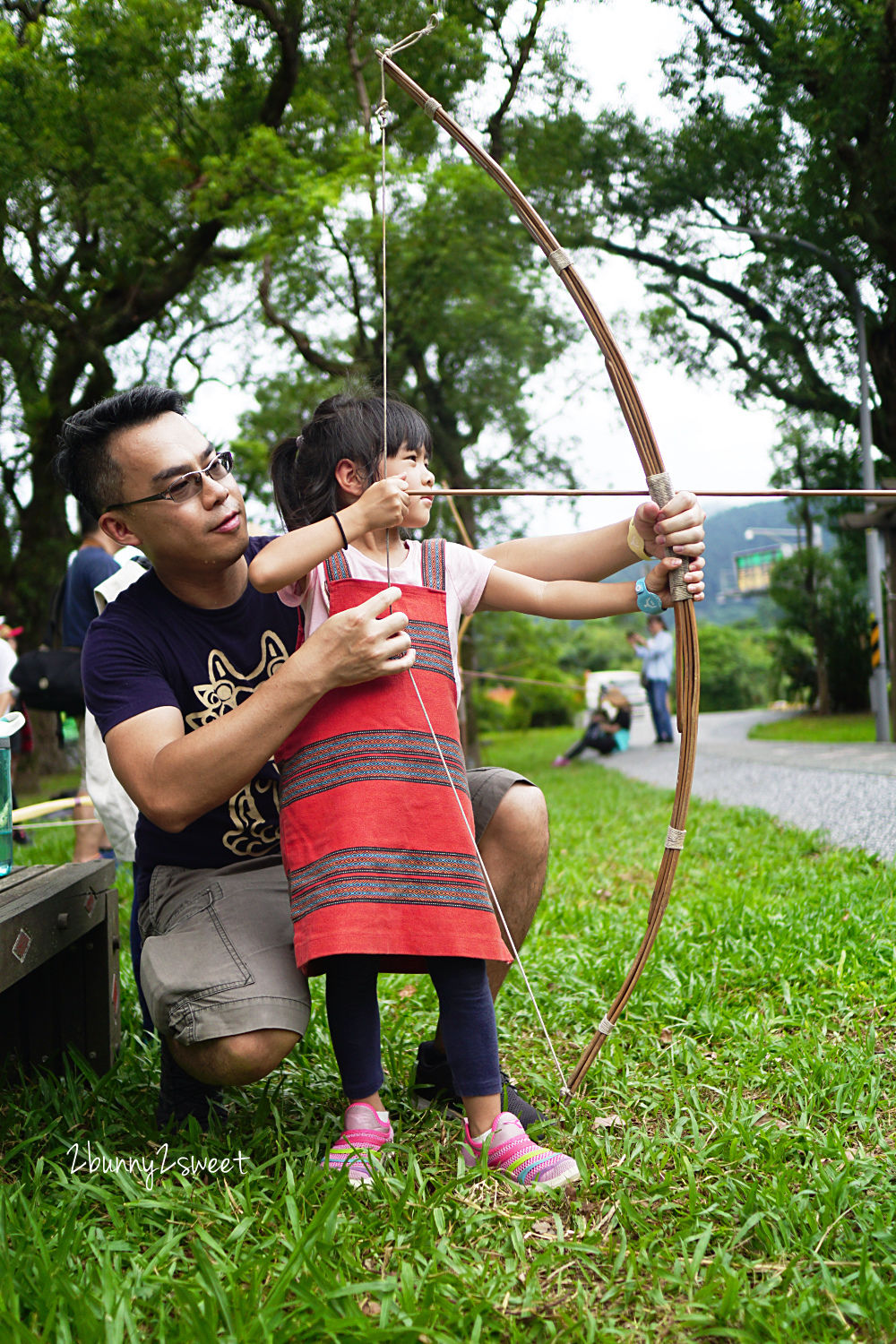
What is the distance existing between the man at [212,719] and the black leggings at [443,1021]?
0.09m

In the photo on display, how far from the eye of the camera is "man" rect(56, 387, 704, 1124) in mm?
1954

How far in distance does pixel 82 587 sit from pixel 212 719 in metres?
2.82

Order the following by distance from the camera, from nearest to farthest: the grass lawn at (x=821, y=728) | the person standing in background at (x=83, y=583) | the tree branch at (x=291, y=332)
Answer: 1. the person standing in background at (x=83, y=583)
2. the tree branch at (x=291, y=332)
3. the grass lawn at (x=821, y=728)

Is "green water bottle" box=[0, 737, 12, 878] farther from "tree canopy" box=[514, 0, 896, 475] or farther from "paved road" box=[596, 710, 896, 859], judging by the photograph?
A: "tree canopy" box=[514, 0, 896, 475]

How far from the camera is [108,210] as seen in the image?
11133 mm

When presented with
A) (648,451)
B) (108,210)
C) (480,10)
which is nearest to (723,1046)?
(648,451)

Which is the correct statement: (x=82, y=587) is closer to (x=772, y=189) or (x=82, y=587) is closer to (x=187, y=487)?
(x=187, y=487)

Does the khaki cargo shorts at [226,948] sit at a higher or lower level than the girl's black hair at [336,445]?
lower

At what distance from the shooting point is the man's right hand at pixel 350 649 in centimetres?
195

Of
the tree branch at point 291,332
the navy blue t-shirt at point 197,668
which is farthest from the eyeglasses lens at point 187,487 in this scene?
the tree branch at point 291,332

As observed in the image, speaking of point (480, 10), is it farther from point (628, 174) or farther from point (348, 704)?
point (348, 704)

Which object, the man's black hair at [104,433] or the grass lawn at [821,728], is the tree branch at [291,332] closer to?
the grass lawn at [821,728]

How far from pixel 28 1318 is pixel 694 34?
14.0 m

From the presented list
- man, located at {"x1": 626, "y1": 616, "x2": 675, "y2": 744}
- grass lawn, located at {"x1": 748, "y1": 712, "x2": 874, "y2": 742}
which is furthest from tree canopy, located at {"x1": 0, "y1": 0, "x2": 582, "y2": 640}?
grass lawn, located at {"x1": 748, "y1": 712, "x2": 874, "y2": 742}
